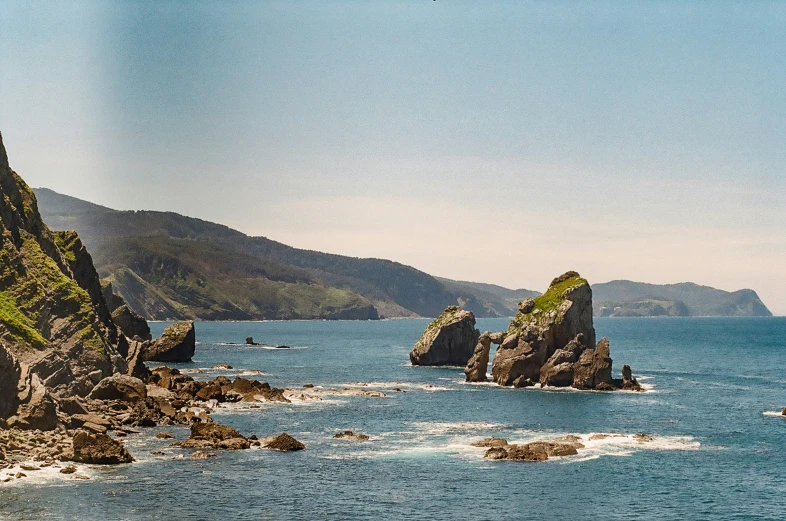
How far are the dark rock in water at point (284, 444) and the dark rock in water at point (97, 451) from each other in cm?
1285

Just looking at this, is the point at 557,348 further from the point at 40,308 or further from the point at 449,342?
the point at 40,308

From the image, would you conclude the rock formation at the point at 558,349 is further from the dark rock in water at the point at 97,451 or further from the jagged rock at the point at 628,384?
the dark rock in water at the point at 97,451

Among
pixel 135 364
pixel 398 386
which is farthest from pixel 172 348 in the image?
pixel 398 386

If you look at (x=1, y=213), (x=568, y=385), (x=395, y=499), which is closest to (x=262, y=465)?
(x=395, y=499)

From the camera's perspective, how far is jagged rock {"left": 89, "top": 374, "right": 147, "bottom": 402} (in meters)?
89.2

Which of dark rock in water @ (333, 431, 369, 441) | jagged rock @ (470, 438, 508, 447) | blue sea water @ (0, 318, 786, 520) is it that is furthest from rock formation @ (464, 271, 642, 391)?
dark rock in water @ (333, 431, 369, 441)

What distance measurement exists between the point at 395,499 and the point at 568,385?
2862 inches

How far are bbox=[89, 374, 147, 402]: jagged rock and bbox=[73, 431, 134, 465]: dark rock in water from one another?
74.5ft

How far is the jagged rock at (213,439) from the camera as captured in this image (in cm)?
7444

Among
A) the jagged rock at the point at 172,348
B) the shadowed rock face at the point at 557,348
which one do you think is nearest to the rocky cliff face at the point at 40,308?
the shadowed rock face at the point at 557,348

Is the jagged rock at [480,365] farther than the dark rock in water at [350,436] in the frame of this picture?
Yes

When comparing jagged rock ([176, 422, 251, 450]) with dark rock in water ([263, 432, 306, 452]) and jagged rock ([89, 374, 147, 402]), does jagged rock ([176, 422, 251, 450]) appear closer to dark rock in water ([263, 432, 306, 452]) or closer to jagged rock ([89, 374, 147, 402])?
dark rock in water ([263, 432, 306, 452])

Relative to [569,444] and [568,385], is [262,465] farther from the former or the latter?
[568,385]

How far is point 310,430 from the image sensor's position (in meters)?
86.7
